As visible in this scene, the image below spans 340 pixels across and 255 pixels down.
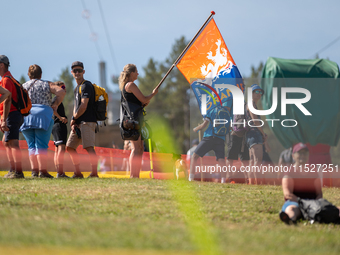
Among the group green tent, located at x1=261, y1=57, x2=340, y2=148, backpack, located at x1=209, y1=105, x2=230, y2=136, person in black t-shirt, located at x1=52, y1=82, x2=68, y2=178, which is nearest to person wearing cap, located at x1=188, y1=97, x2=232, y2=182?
backpack, located at x1=209, y1=105, x2=230, y2=136

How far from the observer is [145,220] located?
4574 mm

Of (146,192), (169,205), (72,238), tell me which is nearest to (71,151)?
(146,192)

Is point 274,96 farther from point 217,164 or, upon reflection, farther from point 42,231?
point 42,231

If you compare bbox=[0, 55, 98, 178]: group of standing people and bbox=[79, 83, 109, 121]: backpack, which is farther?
bbox=[79, 83, 109, 121]: backpack

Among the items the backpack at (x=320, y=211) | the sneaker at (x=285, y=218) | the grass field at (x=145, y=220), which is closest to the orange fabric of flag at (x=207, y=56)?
the grass field at (x=145, y=220)

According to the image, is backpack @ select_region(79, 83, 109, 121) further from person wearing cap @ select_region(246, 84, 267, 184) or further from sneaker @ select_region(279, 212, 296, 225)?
sneaker @ select_region(279, 212, 296, 225)

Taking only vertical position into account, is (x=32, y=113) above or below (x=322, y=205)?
above

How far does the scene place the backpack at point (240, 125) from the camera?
329 inches

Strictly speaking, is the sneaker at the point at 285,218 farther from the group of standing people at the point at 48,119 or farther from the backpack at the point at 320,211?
the group of standing people at the point at 48,119

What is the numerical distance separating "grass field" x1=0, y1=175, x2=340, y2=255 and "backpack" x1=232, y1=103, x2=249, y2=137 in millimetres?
1469

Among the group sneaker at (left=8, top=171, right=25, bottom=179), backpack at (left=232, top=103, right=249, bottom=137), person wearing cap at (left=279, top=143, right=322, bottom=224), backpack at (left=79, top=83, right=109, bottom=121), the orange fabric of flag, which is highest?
the orange fabric of flag

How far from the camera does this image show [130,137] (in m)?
7.41

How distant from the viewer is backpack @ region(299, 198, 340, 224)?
16.4 ft

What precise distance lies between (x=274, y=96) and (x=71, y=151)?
3.93 m
